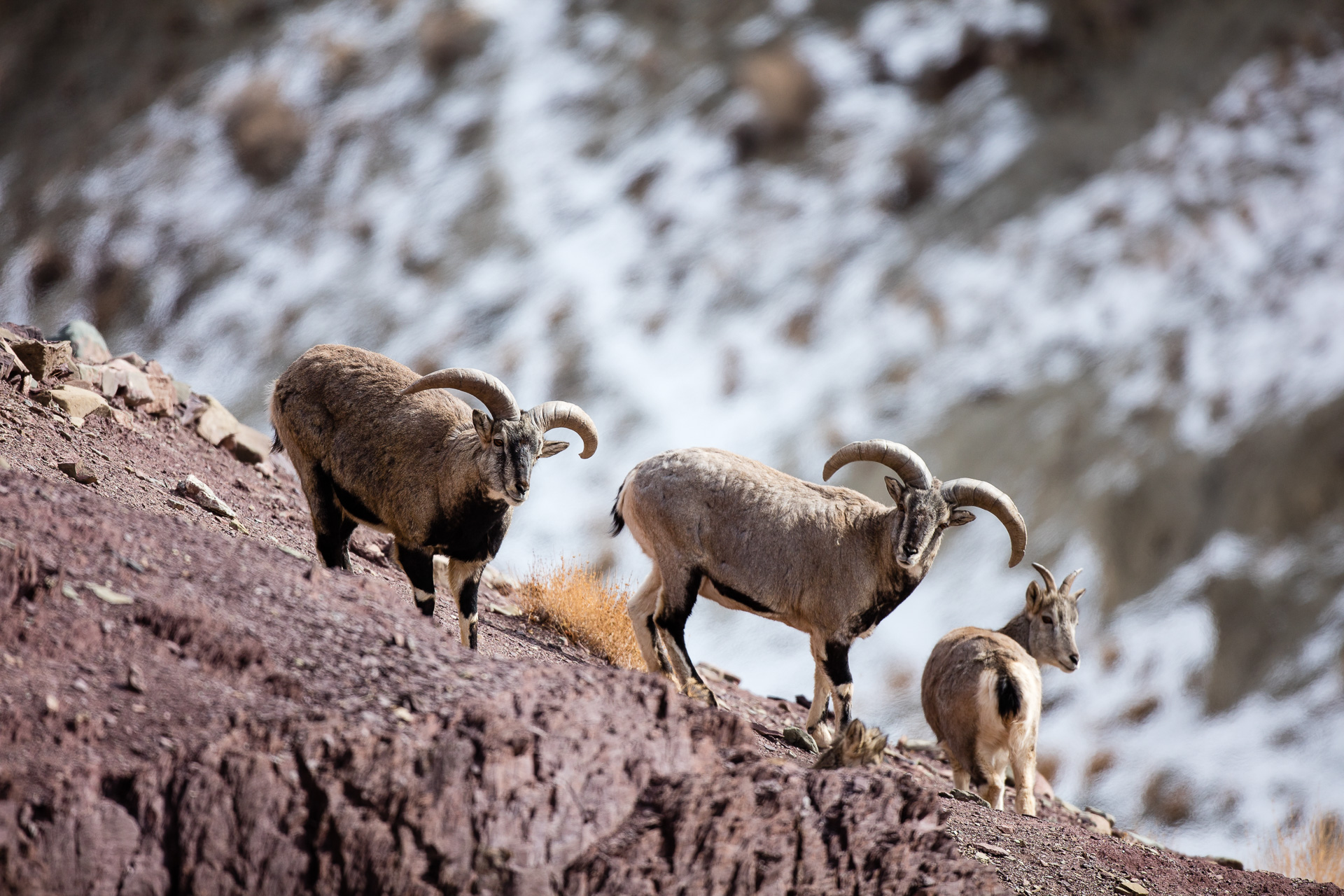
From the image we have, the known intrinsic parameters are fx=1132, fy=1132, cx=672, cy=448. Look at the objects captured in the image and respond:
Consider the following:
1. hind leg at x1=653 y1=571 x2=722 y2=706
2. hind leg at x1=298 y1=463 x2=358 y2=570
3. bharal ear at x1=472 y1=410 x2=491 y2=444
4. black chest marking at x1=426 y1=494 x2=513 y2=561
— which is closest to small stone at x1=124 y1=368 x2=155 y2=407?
hind leg at x1=298 y1=463 x2=358 y2=570

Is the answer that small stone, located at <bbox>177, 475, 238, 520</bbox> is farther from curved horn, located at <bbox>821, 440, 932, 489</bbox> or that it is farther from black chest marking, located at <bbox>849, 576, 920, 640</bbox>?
black chest marking, located at <bbox>849, 576, 920, 640</bbox>

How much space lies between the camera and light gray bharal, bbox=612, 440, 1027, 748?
798 centimetres

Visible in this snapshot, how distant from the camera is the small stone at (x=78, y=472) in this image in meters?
6.70

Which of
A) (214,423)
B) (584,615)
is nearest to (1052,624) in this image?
(584,615)

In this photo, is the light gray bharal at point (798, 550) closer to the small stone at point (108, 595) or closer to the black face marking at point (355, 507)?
the black face marking at point (355, 507)

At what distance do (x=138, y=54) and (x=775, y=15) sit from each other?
14.2 meters

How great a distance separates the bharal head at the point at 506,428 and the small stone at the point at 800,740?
252cm

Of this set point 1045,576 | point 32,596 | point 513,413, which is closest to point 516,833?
point 32,596

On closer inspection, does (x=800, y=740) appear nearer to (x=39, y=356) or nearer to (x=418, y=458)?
(x=418, y=458)

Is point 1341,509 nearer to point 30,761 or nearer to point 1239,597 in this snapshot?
point 1239,597

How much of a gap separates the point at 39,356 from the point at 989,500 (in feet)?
22.5

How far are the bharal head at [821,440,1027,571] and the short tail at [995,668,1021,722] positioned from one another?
0.85 m

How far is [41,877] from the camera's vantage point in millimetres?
3572

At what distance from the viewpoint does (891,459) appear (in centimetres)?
804
